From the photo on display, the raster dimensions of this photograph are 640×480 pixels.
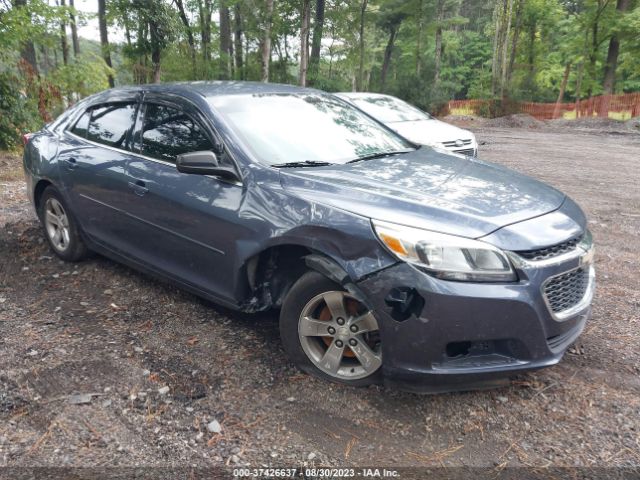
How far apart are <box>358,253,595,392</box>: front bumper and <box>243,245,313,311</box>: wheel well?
592mm

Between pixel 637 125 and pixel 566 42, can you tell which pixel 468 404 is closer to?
pixel 637 125

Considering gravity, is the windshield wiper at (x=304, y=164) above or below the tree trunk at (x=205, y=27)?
below

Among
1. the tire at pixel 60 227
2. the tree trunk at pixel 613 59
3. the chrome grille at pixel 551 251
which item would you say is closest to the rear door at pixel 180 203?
the tire at pixel 60 227

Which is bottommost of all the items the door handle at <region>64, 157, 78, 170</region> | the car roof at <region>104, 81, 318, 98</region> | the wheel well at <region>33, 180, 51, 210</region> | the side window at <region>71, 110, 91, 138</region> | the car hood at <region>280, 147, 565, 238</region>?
the wheel well at <region>33, 180, 51, 210</region>

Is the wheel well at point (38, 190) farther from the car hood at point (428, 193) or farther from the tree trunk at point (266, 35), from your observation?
the tree trunk at point (266, 35)

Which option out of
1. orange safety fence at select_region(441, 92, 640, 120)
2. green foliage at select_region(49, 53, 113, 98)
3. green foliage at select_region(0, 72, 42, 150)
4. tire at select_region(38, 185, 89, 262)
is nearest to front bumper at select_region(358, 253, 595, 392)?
tire at select_region(38, 185, 89, 262)

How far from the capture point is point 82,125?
15.2 feet

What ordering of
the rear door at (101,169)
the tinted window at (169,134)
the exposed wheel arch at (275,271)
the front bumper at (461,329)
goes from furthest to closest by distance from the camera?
the rear door at (101,169) → the tinted window at (169,134) → the exposed wheel arch at (275,271) → the front bumper at (461,329)

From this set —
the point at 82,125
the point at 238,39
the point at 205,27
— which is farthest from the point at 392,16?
the point at 82,125

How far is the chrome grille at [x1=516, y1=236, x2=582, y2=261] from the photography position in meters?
2.58

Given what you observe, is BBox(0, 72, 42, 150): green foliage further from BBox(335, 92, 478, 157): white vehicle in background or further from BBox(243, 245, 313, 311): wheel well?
BBox(243, 245, 313, 311): wheel well

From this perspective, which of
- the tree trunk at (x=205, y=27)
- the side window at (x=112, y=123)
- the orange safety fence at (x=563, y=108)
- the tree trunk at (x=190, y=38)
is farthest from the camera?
the tree trunk at (x=205, y=27)

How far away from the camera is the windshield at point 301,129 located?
3.46 meters

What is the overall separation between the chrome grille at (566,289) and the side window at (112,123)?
10.5 ft
